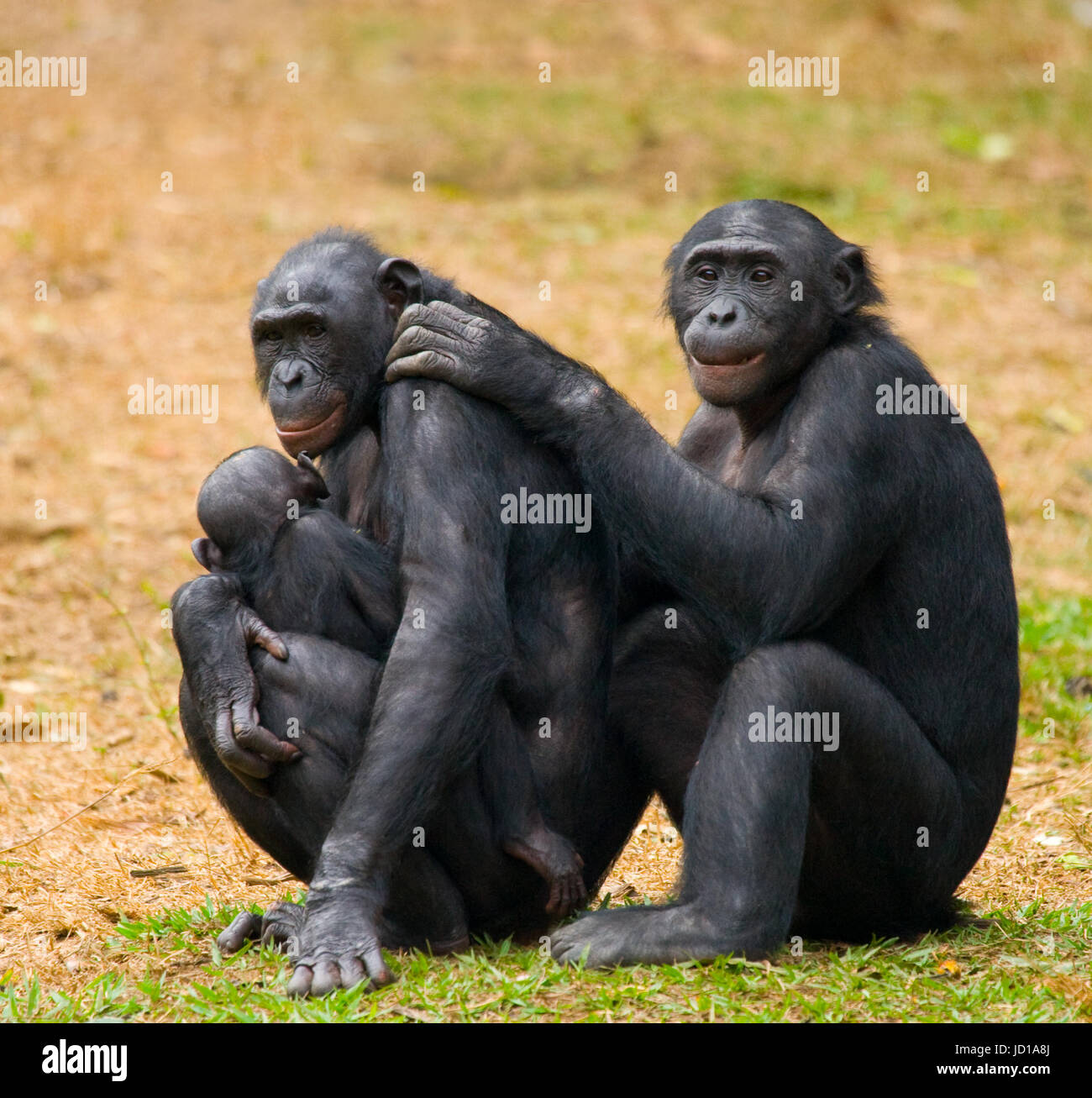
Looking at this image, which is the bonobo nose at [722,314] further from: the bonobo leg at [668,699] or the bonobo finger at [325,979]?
the bonobo finger at [325,979]

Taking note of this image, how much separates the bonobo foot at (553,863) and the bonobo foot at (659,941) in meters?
0.22

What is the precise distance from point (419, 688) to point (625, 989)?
42.8 inches

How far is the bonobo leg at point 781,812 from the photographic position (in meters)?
4.69

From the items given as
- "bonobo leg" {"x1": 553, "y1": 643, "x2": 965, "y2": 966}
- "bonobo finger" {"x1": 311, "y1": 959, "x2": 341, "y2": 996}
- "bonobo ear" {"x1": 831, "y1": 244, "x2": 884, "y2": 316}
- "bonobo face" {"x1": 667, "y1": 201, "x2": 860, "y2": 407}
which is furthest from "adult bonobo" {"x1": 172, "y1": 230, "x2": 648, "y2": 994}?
"bonobo ear" {"x1": 831, "y1": 244, "x2": 884, "y2": 316}

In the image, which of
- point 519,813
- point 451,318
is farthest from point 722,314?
point 519,813

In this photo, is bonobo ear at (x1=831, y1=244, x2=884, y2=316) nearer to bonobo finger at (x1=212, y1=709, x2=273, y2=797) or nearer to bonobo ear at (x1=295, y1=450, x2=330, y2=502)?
bonobo ear at (x1=295, y1=450, x2=330, y2=502)

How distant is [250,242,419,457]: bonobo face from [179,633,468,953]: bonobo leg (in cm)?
83

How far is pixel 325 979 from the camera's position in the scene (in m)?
4.53

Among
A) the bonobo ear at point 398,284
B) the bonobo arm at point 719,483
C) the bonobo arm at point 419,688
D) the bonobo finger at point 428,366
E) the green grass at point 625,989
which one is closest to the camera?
the green grass at point 625,989

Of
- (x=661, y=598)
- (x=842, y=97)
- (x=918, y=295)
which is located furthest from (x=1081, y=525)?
(x=842, y=97)

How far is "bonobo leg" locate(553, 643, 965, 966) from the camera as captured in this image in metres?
4.69

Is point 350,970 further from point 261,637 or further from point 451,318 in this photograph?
point 451,318

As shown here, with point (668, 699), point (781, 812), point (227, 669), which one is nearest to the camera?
point (781, 812)

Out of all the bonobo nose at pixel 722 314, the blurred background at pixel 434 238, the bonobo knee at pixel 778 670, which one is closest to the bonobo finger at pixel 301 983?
the blurred background at pixel 434 238
